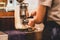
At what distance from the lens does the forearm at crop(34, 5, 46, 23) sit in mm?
1210

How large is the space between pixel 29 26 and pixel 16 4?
21 centimetres

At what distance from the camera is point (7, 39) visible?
1263 mm

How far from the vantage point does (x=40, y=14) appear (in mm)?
1221

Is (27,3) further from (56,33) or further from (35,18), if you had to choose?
(56,33)

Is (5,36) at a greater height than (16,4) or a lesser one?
lesser

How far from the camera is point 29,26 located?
1.29 meters

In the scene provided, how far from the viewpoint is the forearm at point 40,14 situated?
1210 millimetres

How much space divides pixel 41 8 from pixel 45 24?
0.15 metres

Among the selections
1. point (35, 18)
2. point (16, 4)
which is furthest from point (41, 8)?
point (16, 4)

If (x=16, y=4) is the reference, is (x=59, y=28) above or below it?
below

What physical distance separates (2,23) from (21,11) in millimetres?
182

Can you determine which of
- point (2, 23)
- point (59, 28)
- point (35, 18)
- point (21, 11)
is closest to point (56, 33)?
point (59, 28)

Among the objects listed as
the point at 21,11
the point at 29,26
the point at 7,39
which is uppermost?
the point at 21,11

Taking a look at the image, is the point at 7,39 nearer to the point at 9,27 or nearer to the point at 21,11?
the point at 9,27
